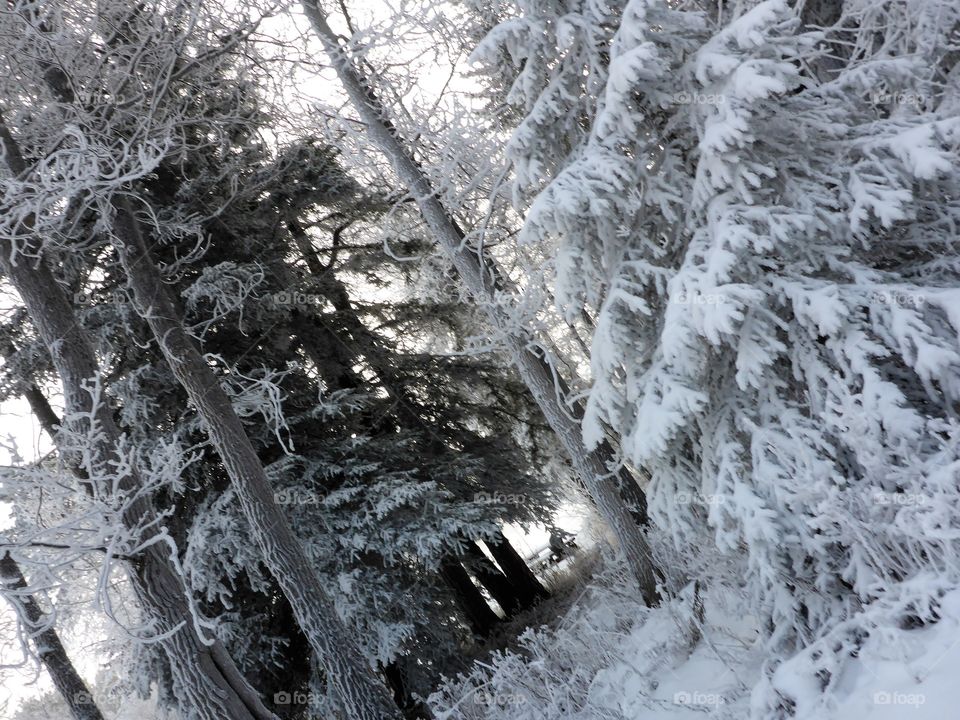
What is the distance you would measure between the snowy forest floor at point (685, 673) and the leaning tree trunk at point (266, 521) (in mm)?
925

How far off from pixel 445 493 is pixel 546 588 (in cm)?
478

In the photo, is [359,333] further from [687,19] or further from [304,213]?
[687,19]

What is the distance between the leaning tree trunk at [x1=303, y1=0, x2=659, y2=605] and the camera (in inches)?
326

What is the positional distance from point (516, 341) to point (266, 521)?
130 inches

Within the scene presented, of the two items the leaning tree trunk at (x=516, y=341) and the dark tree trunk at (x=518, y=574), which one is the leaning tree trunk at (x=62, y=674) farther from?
the leaning tree trunk at (x=516, y=341)

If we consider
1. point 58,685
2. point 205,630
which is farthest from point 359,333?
point 58,685

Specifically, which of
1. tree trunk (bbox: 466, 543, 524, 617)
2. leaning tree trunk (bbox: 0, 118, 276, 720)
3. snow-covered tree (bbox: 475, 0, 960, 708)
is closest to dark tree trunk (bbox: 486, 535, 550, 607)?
tree trunk (bbox: 466, 543, 524, 617)

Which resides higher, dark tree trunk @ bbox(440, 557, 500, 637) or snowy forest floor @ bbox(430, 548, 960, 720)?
dark tree trunk @ bbox(440, 557, 500, 637)

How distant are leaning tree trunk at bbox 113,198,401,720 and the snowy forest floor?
0.93 m

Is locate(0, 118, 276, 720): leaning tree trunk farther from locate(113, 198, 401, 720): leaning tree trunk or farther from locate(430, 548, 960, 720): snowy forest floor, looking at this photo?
locate(430, 548, 960, 720): snowy forest floor

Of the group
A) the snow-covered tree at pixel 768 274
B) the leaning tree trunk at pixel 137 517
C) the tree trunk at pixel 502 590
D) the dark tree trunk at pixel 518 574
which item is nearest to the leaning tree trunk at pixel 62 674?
the leaning tree trunk at pixel 137 517

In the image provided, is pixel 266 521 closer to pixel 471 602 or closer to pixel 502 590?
pixel 471 602

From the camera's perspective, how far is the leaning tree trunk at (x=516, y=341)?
27.1 ft

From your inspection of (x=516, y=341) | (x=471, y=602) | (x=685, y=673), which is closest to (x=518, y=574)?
(x=471, y=602)
